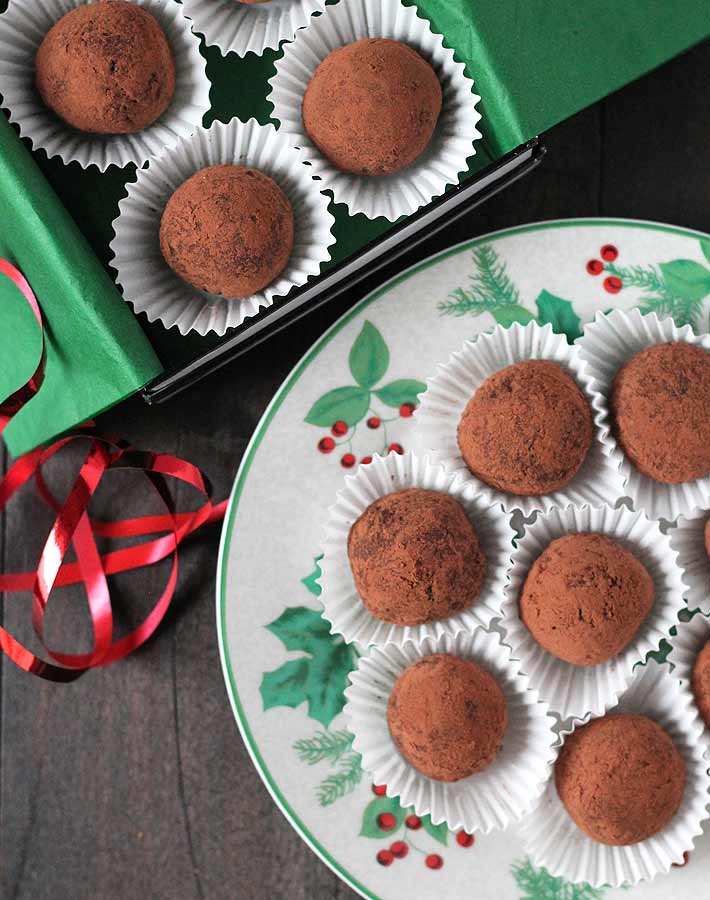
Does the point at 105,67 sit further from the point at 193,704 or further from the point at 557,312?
the point at 193,704

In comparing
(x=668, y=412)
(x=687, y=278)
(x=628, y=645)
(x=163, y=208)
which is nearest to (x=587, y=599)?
(x=628, y=645)

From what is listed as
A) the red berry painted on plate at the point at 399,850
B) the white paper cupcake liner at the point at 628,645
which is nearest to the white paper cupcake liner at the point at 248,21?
the white paper cupcake liner at the point at 628,645

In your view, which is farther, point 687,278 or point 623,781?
point 687,278

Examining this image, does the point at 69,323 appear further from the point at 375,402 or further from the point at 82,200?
the point at 375,402

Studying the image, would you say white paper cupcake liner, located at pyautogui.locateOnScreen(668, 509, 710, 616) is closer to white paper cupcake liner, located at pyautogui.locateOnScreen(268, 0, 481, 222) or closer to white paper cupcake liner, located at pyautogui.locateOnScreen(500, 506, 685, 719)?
white paper cupcake liner, located at pyautogui.locateOnScreen(500, 506, 685, 719)

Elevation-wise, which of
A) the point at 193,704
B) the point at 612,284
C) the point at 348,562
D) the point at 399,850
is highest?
the point at 612,284

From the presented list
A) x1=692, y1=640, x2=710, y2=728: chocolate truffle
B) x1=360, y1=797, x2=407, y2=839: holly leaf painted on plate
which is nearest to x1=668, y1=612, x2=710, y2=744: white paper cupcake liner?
x1=692, y1=640, x2=710, y2=728: chocolate truffle

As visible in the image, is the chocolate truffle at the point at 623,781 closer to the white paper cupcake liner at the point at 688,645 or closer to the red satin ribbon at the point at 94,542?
the white paper cupcake liner at the point at 688,645
